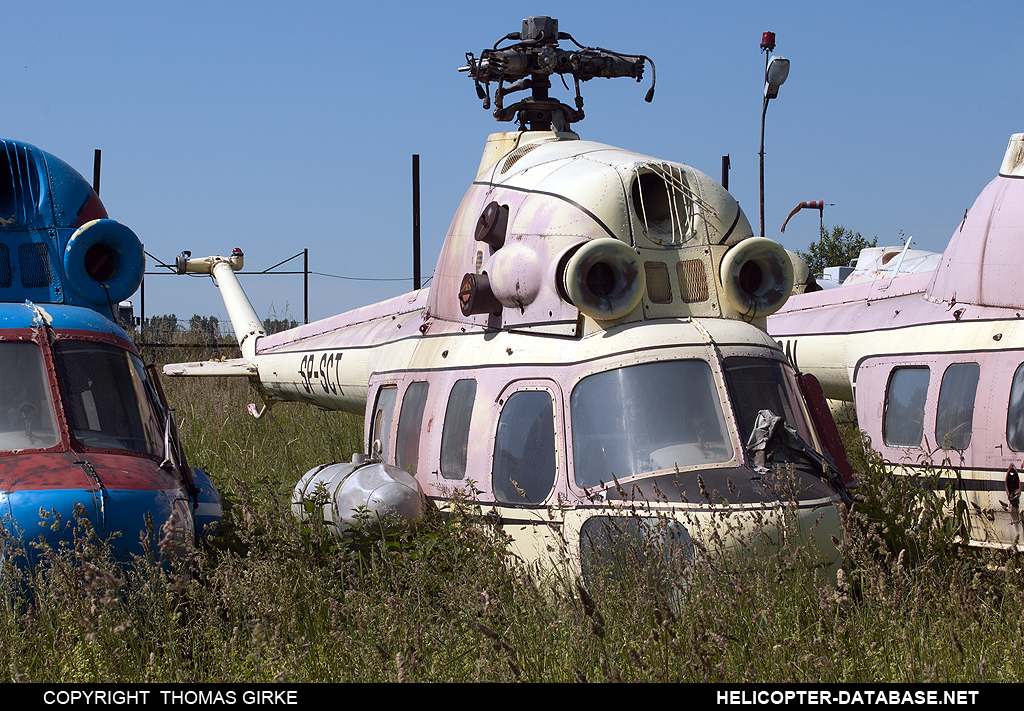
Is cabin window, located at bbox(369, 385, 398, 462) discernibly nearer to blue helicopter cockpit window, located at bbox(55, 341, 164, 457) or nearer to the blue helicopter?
the blue helicopter

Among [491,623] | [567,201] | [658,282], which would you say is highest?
[567,201]

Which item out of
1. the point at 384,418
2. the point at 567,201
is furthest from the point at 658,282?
the point at 384,418

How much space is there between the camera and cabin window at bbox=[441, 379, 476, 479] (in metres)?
6.74

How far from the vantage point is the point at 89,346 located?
6.21m

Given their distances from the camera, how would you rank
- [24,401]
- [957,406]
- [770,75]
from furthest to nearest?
1. [770,75]
2. [957,406]
3. [24,401]

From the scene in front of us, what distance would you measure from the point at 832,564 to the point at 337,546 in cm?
288

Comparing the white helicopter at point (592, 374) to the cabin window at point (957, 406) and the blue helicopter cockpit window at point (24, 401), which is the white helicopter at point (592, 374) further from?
the blue helicopter cockpit window at point (24, 401)

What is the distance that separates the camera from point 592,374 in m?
6.12

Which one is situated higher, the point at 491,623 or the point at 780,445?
the point at 780,445

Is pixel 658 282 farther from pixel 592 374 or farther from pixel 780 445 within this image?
pixel 780 445

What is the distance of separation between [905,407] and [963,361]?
30.1 inches

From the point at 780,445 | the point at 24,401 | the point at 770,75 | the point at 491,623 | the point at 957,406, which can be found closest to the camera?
the point at 491,623

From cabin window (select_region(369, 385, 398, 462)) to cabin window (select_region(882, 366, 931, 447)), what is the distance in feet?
13.8
